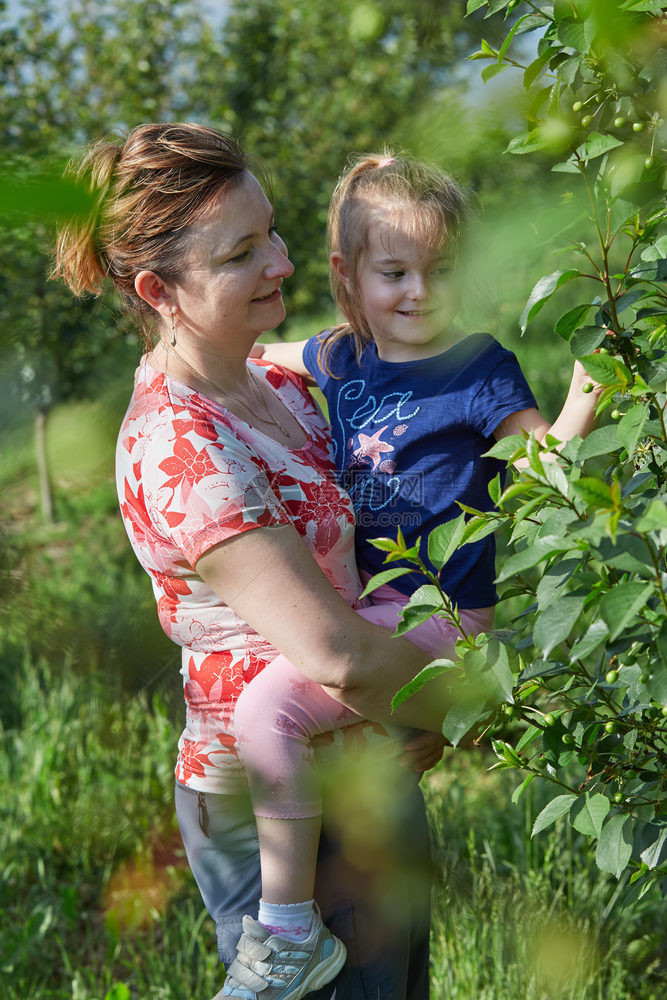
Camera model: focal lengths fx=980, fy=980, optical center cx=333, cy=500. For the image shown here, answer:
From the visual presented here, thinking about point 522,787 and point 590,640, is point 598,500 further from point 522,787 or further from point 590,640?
point 522,787

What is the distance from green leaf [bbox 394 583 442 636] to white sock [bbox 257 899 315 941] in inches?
27.0

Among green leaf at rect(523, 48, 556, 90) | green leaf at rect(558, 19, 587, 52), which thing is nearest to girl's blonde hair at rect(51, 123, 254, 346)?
green leaf at rect(523, 48, 556, 90)

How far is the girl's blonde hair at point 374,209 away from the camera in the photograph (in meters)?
1.85

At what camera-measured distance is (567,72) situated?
3.66ft

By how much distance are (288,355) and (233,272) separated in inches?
24.9

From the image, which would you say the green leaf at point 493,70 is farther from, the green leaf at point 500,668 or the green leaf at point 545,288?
the green leaf at point 500,668

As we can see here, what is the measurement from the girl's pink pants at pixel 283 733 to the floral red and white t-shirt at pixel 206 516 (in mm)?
59

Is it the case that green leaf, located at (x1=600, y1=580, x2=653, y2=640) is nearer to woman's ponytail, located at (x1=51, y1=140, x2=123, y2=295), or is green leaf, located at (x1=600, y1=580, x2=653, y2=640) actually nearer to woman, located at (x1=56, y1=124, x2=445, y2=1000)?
woman, located at (x1=56, y1=124, x2=445, y2=1000)

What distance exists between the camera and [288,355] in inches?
87.3

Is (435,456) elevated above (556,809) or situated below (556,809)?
above

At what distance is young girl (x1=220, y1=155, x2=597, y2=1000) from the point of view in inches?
70.1

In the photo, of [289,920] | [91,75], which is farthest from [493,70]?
[91,75]

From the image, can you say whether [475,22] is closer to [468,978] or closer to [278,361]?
[278,361]

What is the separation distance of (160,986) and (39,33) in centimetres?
446
